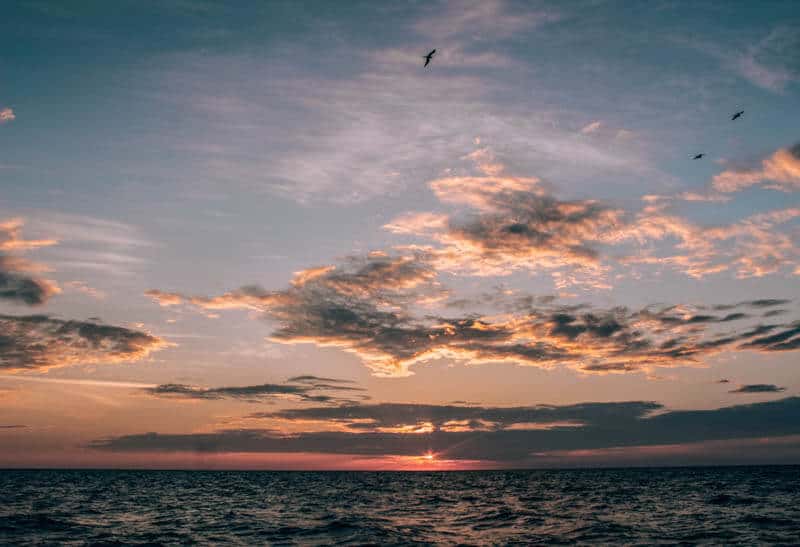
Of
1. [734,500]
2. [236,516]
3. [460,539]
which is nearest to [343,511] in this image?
[236,516]

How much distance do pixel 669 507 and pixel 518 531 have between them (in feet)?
92.3

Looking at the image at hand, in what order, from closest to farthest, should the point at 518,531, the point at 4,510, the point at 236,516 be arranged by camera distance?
the point at 518,531 → the point at 236,516 → the point at 4,510

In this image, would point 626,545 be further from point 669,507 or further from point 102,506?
point 102,506

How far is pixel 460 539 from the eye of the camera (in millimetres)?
39781

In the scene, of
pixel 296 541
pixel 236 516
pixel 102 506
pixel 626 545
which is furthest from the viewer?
pixel 102 506

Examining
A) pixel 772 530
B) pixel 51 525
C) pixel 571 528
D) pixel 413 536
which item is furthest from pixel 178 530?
pixel 772 530

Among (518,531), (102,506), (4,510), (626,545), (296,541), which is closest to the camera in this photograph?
(626,545)

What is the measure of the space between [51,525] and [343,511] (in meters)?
26.9

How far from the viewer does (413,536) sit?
135 feet

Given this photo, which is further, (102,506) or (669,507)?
(102,506)

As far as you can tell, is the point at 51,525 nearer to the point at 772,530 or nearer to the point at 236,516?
the point at 236,516

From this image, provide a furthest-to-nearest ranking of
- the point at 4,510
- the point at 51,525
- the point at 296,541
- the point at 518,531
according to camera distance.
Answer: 1. the point at 4,510
2. the point at 51,525
3. the point at 518,531
4. the point at 296,541

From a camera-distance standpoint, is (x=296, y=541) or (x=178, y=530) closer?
(x=296, y=541)

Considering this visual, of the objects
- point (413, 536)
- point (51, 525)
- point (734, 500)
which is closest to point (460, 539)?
point (413, 536)
